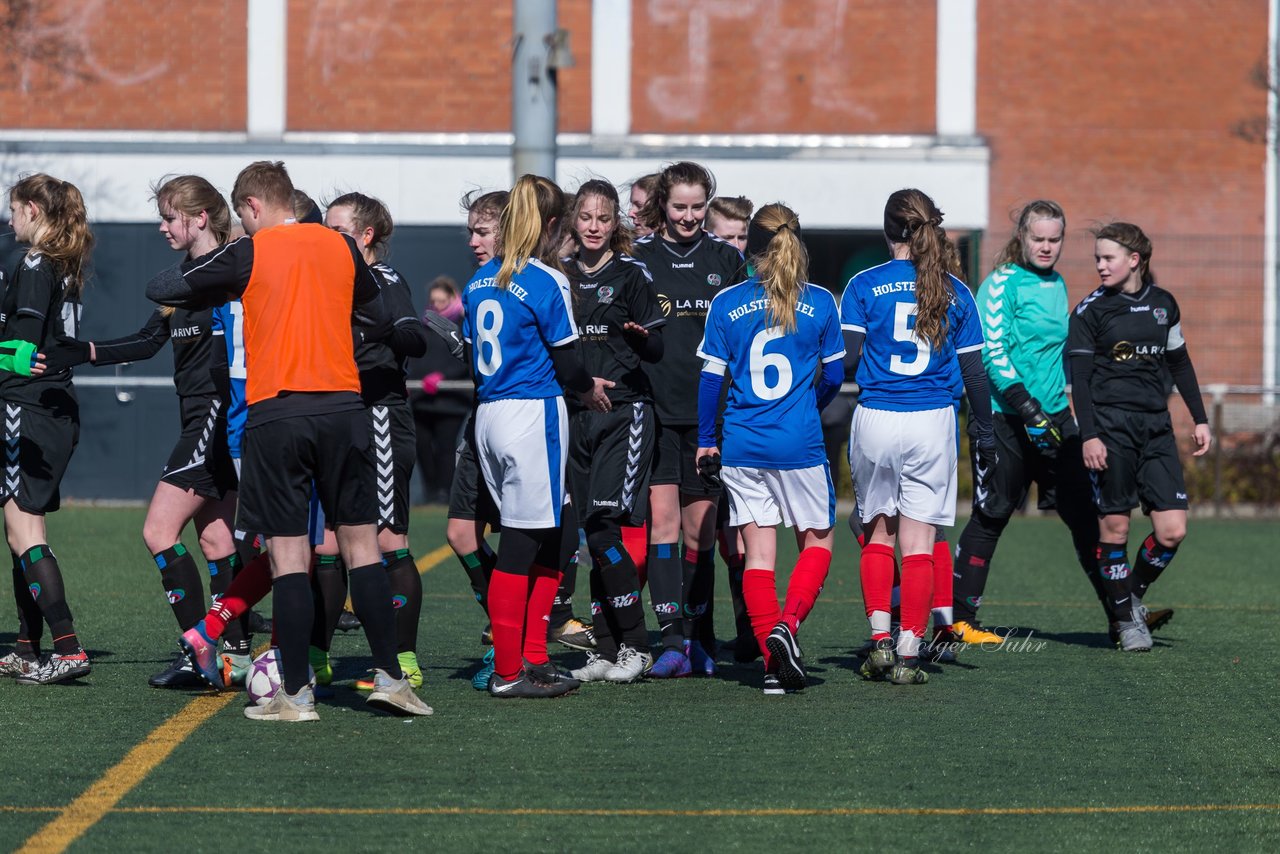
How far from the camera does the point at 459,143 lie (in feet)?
60.4

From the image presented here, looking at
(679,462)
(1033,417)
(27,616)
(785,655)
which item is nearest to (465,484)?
(679,462)

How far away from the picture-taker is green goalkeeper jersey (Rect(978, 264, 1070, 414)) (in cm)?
803

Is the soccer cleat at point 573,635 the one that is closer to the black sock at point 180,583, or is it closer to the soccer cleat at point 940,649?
the soccer cleat at point 940,649

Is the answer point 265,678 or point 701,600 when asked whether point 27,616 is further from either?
point 701,600

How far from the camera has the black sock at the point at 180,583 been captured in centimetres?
701

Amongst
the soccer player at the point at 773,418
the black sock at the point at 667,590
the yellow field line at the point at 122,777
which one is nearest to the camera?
the yellow field line at the point at 122,777

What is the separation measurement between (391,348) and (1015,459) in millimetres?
3160

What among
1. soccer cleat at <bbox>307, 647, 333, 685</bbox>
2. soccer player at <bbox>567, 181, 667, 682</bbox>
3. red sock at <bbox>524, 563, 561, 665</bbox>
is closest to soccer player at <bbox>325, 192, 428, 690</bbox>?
soccer cleat at <bbox>307, 647, 333, 685</bbox>

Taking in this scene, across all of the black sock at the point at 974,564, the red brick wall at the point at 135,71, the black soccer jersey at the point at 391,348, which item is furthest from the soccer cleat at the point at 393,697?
the red brick wall at the point at 135,71

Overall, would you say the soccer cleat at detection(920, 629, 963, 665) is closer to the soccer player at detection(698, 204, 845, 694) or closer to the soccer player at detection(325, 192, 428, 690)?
the soccer player at detection(698, 204, 845, 694)

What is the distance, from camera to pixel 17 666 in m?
6.81

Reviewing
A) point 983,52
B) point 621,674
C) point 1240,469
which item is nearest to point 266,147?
point 983,52

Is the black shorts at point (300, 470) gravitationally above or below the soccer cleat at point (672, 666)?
above

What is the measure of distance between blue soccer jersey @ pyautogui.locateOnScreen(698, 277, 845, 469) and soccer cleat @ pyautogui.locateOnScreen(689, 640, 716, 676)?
93cm
